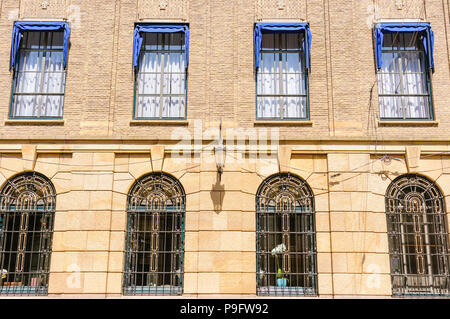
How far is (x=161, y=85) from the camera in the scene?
14250 millimetres

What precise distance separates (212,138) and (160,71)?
107 inches

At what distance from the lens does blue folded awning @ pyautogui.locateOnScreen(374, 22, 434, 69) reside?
13883mm

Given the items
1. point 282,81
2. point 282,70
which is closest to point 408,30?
point 282,70

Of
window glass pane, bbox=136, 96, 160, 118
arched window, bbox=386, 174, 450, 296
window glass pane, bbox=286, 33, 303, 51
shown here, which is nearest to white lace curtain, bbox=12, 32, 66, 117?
window glass pane, bbox=136, 96, 160, 118

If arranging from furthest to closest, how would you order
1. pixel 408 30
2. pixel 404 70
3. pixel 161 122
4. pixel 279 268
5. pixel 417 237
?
1. pixel 404 70
2. pixel 408 30
3. pixel 161 122
4. pixel 417 237
5. pixel 279 268

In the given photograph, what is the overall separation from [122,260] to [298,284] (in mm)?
4679

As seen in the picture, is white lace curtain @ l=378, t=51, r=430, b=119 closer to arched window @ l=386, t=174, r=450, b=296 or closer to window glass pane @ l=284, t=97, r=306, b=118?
arched window @ l=386, t=174, r=450, b=296

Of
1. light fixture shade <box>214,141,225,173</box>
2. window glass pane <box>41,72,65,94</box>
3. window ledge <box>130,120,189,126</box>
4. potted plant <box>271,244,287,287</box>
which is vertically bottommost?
potted plant <box>271,244,287,287</box>

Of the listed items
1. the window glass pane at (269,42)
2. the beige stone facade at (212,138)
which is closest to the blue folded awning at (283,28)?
the beige stone facade at (212,138)

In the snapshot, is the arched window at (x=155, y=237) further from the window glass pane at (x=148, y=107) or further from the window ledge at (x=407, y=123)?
the window ledge at (x=407, y=123)

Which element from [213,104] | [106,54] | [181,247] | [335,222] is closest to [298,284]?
[335,222]

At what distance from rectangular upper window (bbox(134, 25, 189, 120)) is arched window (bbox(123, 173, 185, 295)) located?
1.97m

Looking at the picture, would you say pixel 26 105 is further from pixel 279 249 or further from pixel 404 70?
pixel 404 70
